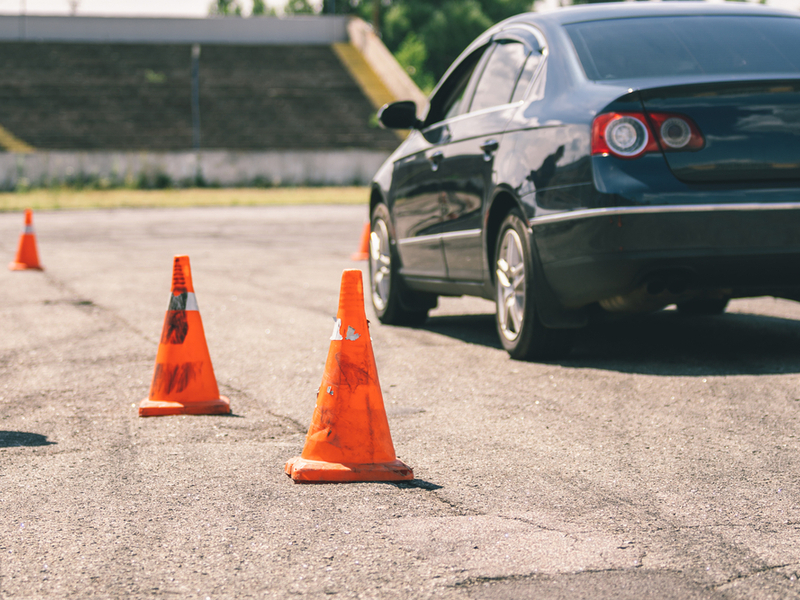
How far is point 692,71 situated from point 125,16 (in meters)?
54.0

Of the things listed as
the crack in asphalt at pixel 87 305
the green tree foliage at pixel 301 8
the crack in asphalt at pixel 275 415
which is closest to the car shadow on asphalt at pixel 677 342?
the crack in asphalt at pixel 275 415

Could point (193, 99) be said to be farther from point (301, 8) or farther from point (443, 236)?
point (301, 8)

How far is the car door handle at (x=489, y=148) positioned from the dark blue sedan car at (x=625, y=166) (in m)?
0.01

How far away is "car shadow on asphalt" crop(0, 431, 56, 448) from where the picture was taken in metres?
4.41

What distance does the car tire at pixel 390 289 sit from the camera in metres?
7.76

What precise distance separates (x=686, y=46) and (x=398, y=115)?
2045mm

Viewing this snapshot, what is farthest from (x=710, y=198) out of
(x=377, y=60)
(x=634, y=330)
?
(x=377, y=60)

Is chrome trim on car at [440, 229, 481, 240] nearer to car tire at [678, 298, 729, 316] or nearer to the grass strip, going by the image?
car tire at [678, 298, 729, 316]

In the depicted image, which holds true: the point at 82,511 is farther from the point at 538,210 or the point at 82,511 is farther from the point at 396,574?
the point at 538,210

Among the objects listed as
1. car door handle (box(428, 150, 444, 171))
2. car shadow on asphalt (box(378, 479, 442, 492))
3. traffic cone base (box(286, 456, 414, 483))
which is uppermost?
car door handle (box(428, 150, 444, 171))

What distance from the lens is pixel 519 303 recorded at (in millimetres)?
5984

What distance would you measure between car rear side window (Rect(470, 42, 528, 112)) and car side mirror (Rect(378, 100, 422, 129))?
0.59 m

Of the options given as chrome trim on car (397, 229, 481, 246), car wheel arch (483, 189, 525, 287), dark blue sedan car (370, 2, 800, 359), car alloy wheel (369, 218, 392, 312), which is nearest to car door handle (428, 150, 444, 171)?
dark blue sedan car (370, 2, 800, 359)

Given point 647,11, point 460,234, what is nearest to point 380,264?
point 460,234
